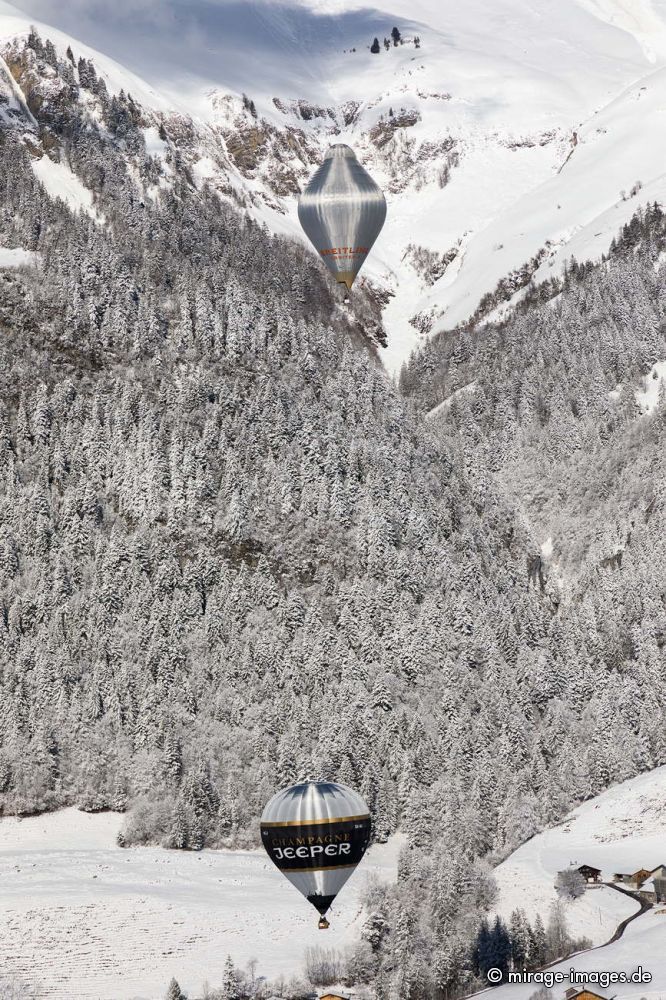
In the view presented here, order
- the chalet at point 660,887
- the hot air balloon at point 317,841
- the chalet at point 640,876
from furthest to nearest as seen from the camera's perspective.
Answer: the chalet at point 640,876
the chalet at point 660,887
the hot air balloon at point 317,841

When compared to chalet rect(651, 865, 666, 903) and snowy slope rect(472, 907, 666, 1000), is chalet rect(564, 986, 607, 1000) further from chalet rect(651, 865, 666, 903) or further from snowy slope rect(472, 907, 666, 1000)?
chalet rect(651, 865, 666, 903)

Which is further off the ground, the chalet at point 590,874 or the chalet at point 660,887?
the chalet at point 590,874

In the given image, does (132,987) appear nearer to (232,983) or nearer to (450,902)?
(232,983)

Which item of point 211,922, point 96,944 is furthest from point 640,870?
point 96,944

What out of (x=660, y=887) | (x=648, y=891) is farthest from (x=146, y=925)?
(x=660, y=887)

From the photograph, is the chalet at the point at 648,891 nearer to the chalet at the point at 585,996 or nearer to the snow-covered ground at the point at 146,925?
the snow-covered ground at the point at 146,925

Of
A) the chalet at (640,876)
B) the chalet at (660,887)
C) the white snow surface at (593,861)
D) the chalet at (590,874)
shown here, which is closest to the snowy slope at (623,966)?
the white snow surface at (593,861)

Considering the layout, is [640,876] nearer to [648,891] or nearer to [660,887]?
[648,891]
